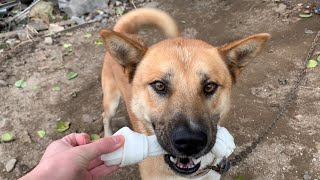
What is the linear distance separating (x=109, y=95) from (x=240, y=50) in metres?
1.77

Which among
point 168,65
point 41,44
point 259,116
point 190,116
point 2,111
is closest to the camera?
point 190,116

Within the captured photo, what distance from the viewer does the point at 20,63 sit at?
544 cm

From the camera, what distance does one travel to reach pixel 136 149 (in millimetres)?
2152

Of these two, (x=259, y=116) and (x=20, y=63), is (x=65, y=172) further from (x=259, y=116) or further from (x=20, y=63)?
(x=20, y=63)

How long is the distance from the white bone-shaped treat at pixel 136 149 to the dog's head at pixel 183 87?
0.26ft

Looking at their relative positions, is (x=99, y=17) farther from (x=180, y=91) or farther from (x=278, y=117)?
(x=180, y=91)

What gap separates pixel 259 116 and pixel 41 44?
351 centimetres

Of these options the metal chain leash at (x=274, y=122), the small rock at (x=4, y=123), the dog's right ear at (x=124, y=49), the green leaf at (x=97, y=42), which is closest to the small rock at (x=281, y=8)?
the metal chain leash at (x=274, y=122)

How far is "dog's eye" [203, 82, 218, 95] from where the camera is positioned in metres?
2.55

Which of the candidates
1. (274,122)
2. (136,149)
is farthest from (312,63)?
(136,149)

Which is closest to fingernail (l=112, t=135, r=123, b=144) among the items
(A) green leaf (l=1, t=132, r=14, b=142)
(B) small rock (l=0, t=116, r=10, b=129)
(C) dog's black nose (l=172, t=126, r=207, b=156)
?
(C) dog's black nose (l=172, t=126, r=207, b=156)

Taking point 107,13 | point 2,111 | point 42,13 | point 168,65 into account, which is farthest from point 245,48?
point 42,13

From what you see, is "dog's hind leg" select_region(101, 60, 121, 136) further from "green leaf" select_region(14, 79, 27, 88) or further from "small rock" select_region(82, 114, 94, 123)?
"green leaf" select_region(14, 79, 27, 88)

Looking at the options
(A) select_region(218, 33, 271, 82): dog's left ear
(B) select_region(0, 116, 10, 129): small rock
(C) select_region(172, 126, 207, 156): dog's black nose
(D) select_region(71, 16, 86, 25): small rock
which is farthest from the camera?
(D) select_region(71, 16, 86, 25): small rock
